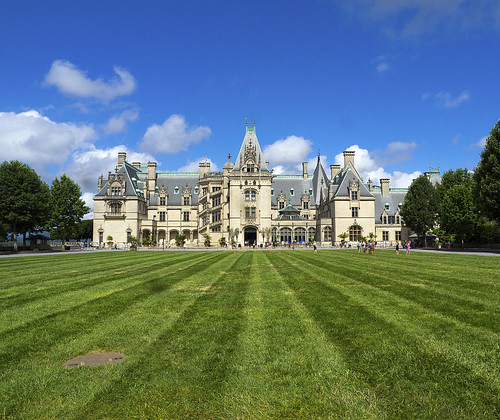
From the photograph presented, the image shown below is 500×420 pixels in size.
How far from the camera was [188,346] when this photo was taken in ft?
20.7

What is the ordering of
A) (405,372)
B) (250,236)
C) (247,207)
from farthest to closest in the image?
(250,236) < (247,207) < (405,372)

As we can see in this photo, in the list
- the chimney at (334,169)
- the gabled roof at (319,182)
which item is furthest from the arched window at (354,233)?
the chimney at (334,169)

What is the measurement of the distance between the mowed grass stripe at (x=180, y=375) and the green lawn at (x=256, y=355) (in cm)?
2

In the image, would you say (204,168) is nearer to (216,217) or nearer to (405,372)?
(216,217)

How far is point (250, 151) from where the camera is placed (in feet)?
247

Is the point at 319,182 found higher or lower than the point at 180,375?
higher

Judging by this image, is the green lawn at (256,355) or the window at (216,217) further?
the window at (216,217)

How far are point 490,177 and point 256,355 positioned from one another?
144 feet

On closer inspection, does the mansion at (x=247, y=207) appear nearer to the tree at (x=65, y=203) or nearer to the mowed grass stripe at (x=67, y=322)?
the tree at (x=65, y=203)

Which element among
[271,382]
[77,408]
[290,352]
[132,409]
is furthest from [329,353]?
[77,408]

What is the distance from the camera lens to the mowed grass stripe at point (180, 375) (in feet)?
13.8

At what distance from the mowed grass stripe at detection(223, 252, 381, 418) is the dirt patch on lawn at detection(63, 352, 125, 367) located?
2053mm

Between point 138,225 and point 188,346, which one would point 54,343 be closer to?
point 188,346

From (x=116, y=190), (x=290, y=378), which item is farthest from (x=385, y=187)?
(x=290, y=378)
